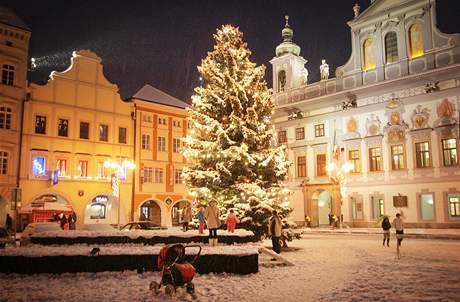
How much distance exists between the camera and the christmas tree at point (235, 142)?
810 inches

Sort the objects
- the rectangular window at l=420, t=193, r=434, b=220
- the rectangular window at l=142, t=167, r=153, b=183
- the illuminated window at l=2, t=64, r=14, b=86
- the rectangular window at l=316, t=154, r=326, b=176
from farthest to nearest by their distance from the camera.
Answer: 1. the rectangular window at l=142, t=167, r=153, b=183
2. the rectangular window at l=316, t=154, r=326, b=176
3. the illuminated window at l=2, t=64, r=14, b=86
4. the rectangular window at l=420, t=193, r=434, b=220

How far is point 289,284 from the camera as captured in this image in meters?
11.2

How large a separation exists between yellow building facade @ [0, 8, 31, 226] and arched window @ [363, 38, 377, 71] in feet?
100

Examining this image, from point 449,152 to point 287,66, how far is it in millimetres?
19937

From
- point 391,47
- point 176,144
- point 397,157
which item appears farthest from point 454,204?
point 176,144

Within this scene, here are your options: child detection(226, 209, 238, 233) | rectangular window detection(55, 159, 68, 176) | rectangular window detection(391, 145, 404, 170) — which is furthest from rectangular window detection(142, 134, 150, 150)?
child detection(226, 209, 238, 233)

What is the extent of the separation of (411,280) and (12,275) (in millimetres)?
10906

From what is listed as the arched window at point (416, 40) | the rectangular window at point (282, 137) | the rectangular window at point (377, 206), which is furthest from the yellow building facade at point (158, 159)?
the arched window at point (416, 40)

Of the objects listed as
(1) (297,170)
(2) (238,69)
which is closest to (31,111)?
(2) (238,69)

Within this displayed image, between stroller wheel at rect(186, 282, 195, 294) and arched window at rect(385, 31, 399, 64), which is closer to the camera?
stroller wheel at rect(186, 282, 195, 294)

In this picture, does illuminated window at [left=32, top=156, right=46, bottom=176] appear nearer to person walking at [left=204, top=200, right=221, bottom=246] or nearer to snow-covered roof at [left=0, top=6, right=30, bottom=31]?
snow-covered roof at [left=0, top=6, right=30, bottom=31]

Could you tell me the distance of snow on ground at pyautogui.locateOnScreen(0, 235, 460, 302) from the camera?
946 centimetres

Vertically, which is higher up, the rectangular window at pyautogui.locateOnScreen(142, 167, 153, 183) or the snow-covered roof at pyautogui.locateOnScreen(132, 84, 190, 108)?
the snow-covered roof at pyautogui.locateOnScreen(132, 84, 190, 108)

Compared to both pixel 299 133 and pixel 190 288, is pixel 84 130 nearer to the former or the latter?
pixel 299 133
